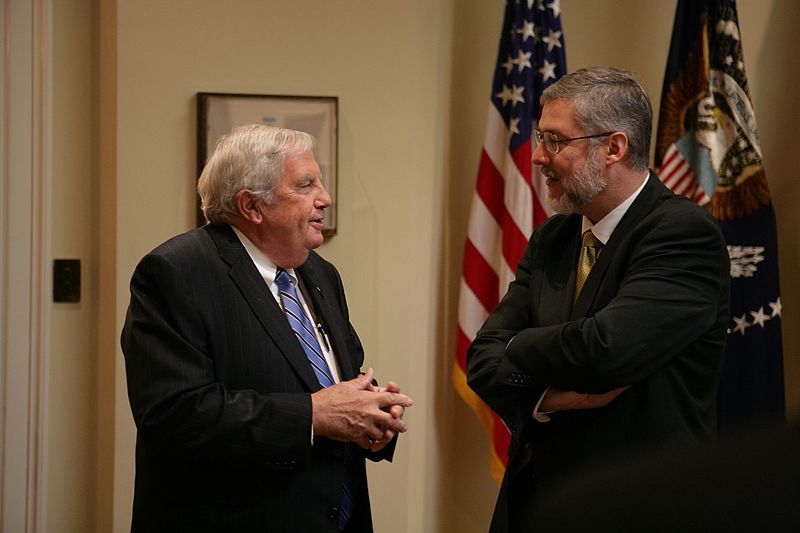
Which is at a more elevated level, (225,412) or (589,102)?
(589,102)

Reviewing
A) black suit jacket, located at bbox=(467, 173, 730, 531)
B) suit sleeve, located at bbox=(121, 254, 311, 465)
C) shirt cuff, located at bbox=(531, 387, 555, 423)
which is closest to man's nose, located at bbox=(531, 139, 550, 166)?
black suit jacket, located at bbox=(467, 173, 730, 531)

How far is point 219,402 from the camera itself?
204 centimetres

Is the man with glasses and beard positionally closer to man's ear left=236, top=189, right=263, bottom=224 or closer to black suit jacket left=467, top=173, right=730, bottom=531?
black suit jacket left=467, top=173, right=730, bottom=531

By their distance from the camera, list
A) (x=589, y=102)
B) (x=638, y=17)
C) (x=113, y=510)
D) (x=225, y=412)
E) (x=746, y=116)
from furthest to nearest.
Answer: (x=638, y=17), (x=113, y=510), (x=746, y=116), (x=589, y=102), (x=225, y=412)

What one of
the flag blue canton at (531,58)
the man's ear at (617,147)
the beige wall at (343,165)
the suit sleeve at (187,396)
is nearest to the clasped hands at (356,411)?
the suit sleeve at (187,396)

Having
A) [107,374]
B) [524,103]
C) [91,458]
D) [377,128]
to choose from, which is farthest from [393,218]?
[91,458]

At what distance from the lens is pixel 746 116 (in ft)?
10.9

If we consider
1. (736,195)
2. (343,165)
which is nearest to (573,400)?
(736,195)

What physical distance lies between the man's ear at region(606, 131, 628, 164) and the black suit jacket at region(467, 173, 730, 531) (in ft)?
0.33

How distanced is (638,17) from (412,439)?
2041 millimetres

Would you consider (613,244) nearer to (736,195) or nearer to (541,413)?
(541,413)

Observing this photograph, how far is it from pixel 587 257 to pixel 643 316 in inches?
12.1

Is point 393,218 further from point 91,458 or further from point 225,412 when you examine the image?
point 225,412

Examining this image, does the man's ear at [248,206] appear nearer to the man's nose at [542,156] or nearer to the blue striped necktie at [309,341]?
the blue striped necktie at [309,341]
